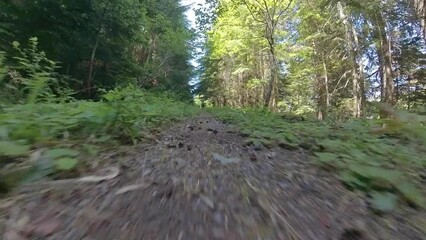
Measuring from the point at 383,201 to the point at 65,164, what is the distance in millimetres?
1711

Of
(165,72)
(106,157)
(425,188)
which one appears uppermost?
(165,72)

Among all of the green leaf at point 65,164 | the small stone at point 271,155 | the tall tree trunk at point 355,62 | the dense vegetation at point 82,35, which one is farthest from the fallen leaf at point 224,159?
the tall tree trunk at point 355,62

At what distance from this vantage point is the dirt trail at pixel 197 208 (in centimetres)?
121

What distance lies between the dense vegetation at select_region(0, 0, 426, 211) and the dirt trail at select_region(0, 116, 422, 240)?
24cm

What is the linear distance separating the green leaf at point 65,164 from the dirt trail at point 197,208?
6.9 inches

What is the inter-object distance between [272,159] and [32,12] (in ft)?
40.3

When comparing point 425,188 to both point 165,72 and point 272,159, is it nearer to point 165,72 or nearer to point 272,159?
point 272,159

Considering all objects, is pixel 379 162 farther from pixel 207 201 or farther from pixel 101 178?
pixel 101 178

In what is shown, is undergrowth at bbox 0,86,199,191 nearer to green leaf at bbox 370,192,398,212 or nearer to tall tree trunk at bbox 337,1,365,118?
green leaf at bbox 370,192,398,212

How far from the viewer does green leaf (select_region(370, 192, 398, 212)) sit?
1.61 meters

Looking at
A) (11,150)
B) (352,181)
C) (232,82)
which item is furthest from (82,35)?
(232,82)

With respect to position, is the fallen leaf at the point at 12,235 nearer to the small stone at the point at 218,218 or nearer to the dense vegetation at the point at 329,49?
the small stone at the point at 218,218

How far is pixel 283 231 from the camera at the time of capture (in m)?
1.26

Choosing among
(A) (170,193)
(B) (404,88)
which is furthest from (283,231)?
(B) (404,88)
